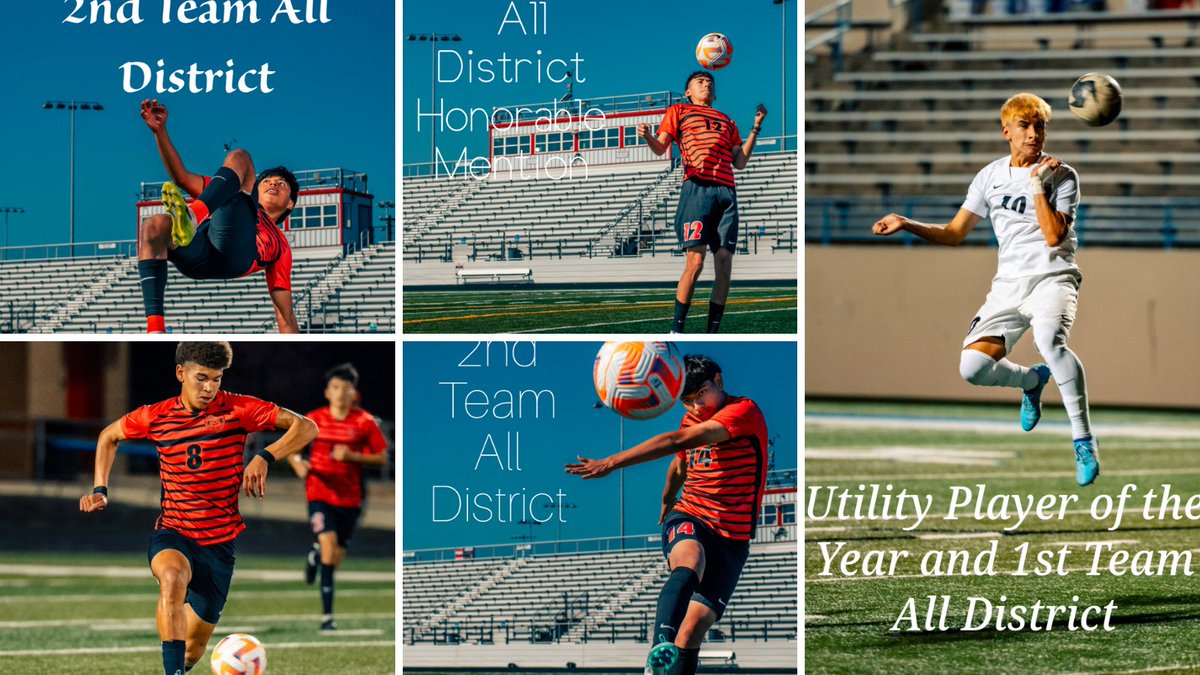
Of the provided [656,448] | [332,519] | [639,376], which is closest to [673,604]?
[656,448]

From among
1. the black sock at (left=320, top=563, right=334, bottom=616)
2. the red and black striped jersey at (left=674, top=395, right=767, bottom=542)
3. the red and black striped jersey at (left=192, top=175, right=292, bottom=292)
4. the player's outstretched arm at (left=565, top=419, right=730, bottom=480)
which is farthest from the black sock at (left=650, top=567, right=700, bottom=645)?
the black sock at (left=320, top=563, right=334, bottom=616)

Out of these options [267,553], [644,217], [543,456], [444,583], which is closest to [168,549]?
[444,583]

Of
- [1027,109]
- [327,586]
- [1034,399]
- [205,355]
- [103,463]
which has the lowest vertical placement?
[327,586]

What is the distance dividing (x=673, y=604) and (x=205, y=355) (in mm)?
1849

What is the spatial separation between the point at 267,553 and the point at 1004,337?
1185cm

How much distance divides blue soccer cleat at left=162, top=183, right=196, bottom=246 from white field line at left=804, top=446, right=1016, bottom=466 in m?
7.06

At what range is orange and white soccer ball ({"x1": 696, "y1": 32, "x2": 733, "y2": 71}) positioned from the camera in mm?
5594

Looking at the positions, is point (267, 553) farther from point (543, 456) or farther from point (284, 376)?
point (543, 456)

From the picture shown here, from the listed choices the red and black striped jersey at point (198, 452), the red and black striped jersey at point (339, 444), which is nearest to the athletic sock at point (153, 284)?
the red and black striped jersey at point (198, 452)

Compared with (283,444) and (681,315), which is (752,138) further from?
(283,444)

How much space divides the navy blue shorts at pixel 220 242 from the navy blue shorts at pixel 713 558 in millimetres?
1860

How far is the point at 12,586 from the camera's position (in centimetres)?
1249

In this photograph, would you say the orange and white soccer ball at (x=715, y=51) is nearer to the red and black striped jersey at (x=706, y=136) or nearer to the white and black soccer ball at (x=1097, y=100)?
the red and black striped jersey at (x=706, y=136)

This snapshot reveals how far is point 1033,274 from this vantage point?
16.5 feet
